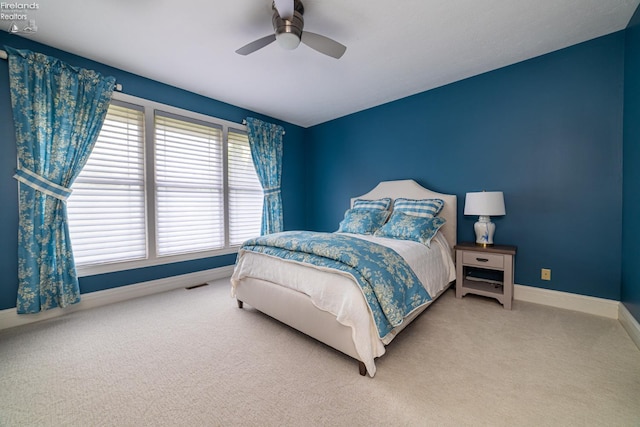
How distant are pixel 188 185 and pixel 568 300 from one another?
4.61 m

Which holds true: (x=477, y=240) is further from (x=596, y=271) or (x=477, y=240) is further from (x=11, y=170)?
(x=11, y=170)

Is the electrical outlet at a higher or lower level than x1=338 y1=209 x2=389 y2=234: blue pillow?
lower

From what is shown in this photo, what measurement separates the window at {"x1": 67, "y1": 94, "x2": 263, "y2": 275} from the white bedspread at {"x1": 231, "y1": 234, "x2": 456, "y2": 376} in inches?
53.0

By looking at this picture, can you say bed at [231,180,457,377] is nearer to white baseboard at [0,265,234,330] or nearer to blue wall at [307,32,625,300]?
blue wall at [307,32,625,300]

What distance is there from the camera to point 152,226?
9.94 feet

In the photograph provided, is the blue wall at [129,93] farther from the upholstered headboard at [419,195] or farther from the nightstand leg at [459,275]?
the nightstand leg at [459,275]

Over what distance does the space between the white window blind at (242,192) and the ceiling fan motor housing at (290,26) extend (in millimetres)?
2211

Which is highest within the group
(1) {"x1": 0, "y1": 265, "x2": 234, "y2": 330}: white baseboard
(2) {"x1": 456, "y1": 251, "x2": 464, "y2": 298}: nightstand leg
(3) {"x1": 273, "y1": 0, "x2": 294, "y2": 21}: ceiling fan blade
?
(3) {"x1": 273, "y1": 0, "x2": 294, "y2": 21}: ceiling fan blade

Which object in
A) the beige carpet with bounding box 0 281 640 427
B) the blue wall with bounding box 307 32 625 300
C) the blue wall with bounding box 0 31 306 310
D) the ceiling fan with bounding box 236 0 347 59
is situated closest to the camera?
the beige carpet with bounding box 0 281 640 427

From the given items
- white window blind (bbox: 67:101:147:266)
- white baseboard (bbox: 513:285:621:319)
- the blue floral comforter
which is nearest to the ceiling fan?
the blue floral comforter

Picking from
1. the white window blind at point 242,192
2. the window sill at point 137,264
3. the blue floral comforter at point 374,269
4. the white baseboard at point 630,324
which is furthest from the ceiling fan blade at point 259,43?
the white baseboard at point 630,324

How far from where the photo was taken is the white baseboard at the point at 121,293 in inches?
86.6

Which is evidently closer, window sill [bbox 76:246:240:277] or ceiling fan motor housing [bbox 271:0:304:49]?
ceiling fan motor housing [bbox 271:0:304:49]

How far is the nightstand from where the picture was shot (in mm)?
2432
